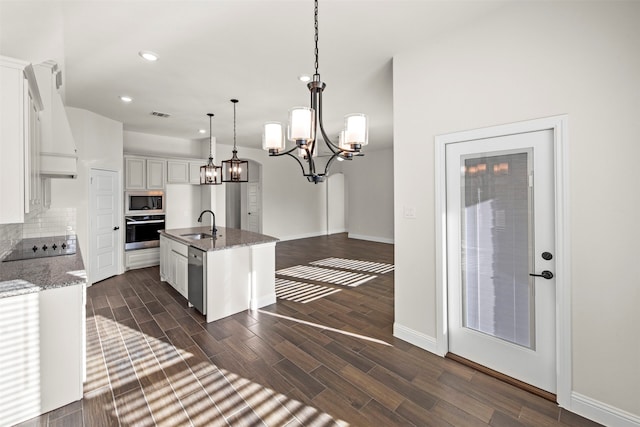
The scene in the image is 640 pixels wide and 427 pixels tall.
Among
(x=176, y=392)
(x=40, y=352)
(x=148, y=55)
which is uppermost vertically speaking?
(x=148, y=55)

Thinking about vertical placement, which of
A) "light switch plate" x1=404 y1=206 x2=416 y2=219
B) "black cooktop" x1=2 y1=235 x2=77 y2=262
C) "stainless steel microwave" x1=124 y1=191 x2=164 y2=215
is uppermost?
"stainless steel microwave" x1=124 y1=191 x2=164 y2=215

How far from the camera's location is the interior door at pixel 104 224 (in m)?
4.84

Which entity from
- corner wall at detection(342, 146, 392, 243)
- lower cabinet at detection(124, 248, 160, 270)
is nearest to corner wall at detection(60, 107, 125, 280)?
lower cabinet at detection(124, 248, 160, 270)

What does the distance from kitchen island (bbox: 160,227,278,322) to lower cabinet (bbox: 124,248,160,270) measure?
2.02m

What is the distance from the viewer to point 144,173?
5.78 m

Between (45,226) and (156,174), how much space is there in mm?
2170

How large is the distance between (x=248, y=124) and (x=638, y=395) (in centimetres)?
608

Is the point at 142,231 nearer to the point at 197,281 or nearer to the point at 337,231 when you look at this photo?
the point at 197,281

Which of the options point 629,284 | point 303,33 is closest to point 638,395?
point 629,284

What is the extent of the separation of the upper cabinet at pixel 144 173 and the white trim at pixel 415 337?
17.8 feet

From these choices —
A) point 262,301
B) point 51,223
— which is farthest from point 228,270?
point 51,223

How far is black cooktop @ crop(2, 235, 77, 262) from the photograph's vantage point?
2.84m

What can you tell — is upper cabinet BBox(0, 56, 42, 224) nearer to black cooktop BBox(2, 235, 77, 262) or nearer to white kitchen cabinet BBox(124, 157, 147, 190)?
black cooktop BBox(2, 235, 77, 262)

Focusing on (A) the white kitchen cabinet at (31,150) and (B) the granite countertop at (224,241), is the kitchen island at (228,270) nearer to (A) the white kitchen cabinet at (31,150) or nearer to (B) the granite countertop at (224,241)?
(B) the granite countertop at (224,241)
